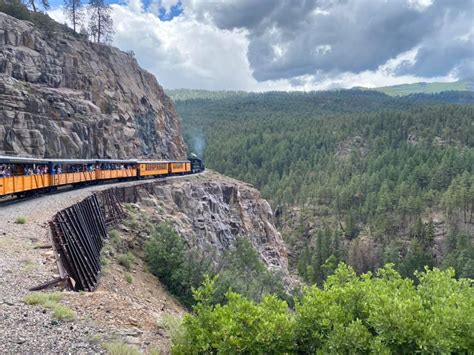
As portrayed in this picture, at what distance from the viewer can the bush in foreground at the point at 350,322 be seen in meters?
7.77

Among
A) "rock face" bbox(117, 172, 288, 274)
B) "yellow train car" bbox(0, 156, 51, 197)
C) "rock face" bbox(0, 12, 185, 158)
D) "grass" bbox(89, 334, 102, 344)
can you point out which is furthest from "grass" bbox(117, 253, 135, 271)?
"rock face" bbox(0, 12, 185, 158)

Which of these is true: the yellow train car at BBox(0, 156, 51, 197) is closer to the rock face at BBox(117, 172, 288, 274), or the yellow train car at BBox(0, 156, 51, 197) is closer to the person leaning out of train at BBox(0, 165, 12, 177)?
the person leaning out of train at BBox(0, 165, 12, 177)

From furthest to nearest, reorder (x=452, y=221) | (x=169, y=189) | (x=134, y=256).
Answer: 1. (x=452, y=221)
2. (x=169, y=189)
3. (x=134, y=256)

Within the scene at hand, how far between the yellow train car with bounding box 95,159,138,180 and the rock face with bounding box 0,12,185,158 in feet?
23.7

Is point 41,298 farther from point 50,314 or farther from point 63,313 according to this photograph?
point 63,313

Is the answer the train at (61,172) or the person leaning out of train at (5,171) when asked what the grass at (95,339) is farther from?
the person leaning out of train at (5,171)

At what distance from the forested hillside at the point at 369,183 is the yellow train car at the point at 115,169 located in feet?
147

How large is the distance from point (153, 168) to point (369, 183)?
321ft

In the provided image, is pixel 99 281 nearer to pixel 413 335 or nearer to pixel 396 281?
pixel 396 281

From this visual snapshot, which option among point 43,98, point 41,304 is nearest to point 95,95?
point 43,98

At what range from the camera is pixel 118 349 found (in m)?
8.40

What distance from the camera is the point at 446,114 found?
175500 mm

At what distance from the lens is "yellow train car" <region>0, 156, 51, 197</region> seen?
75.5 ft

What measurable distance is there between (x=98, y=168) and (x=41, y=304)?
102ft
